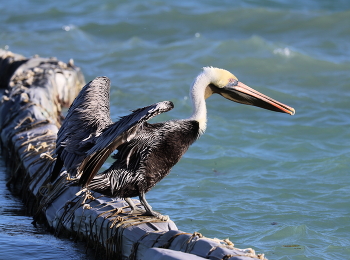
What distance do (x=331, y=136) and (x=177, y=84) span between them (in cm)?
305

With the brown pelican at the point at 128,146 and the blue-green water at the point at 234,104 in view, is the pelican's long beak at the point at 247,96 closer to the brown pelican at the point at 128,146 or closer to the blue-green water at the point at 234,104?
the brown pelican at the point at 128,146

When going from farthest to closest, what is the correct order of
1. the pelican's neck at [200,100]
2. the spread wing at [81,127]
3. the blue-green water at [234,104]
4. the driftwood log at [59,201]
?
the blue-green water at [234,104] < the pelican's neck at [200,100] < the spread wing at [81,127] < the driftwood log at [59,201]

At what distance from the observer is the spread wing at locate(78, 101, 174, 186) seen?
343cm

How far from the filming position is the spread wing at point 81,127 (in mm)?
3832

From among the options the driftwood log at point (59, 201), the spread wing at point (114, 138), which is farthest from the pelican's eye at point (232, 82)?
the driftwood log at point (59, 201)

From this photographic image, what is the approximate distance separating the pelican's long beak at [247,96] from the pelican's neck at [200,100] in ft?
0.70

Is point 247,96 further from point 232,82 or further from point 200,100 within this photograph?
point 200,100

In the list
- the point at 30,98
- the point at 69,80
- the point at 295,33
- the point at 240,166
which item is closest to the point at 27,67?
the point at 69,80

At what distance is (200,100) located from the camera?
13.2ft

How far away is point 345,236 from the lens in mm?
4547

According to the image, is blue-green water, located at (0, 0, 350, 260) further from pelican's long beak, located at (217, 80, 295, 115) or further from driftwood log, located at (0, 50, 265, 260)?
pelican's long beak, located at (217, 80, 295, 115)

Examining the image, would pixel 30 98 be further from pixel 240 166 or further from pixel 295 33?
pixel 295 33

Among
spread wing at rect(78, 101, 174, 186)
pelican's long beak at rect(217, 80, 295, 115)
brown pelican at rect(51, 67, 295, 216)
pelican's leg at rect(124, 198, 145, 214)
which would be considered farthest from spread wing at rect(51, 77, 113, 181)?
pelican's long beak at rect(217, 80, 295, 115)

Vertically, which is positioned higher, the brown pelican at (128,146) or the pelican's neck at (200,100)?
the pelican's neck at (200,100)
